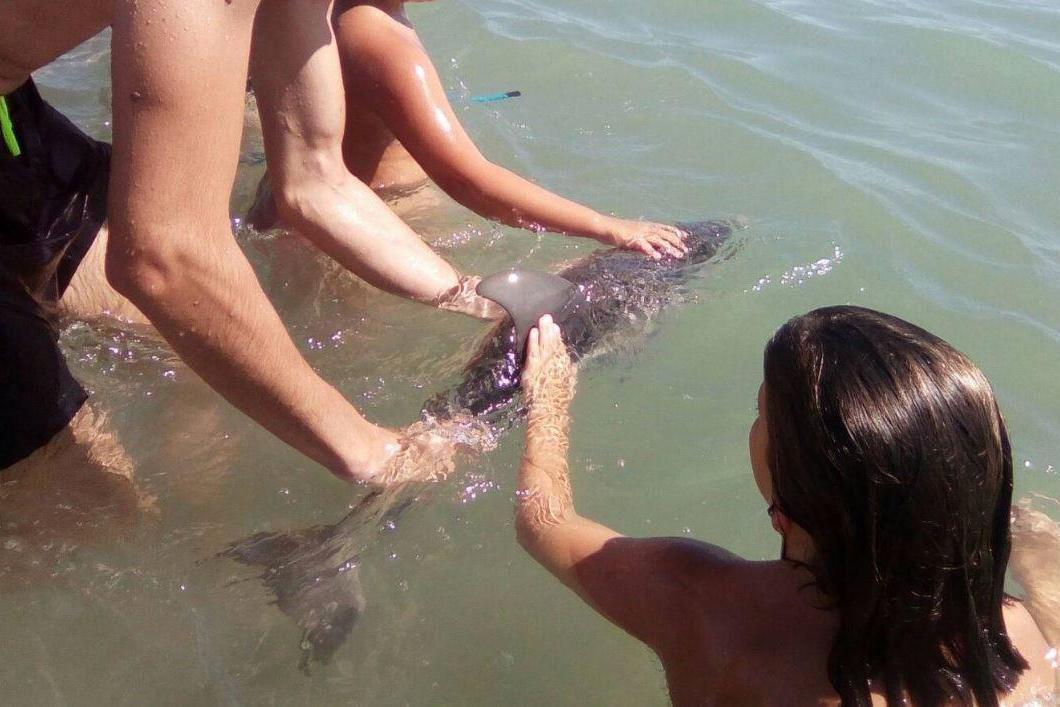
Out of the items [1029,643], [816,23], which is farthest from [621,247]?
[816,23]

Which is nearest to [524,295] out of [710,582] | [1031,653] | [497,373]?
[497,373]

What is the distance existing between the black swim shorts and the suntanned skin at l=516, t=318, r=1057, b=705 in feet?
3.62

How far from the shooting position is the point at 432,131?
3.13 metres

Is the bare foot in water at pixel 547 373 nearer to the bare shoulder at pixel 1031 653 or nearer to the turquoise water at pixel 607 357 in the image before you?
the turquoise water at pixel 607 357

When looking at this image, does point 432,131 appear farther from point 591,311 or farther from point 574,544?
point 574,544

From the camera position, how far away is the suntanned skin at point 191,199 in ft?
5.31

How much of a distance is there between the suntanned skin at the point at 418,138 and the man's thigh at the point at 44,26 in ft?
4.09

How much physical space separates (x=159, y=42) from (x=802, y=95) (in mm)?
4382

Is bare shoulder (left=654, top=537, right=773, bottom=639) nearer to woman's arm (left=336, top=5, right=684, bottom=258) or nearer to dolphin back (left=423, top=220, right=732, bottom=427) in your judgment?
dolphin back (left=423, top=220, right=732, bottom=427)

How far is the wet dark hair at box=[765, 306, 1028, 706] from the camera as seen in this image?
1622 millimetres

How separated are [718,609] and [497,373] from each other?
3.50ft

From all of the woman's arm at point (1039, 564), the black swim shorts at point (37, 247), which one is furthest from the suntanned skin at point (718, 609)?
the black swim shorts at point (37, 247)

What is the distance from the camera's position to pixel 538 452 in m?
2.47

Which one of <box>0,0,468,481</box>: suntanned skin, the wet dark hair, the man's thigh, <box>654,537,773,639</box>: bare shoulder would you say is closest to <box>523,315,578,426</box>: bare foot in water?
<box>0,0,468,481</box>: suntanned skin
